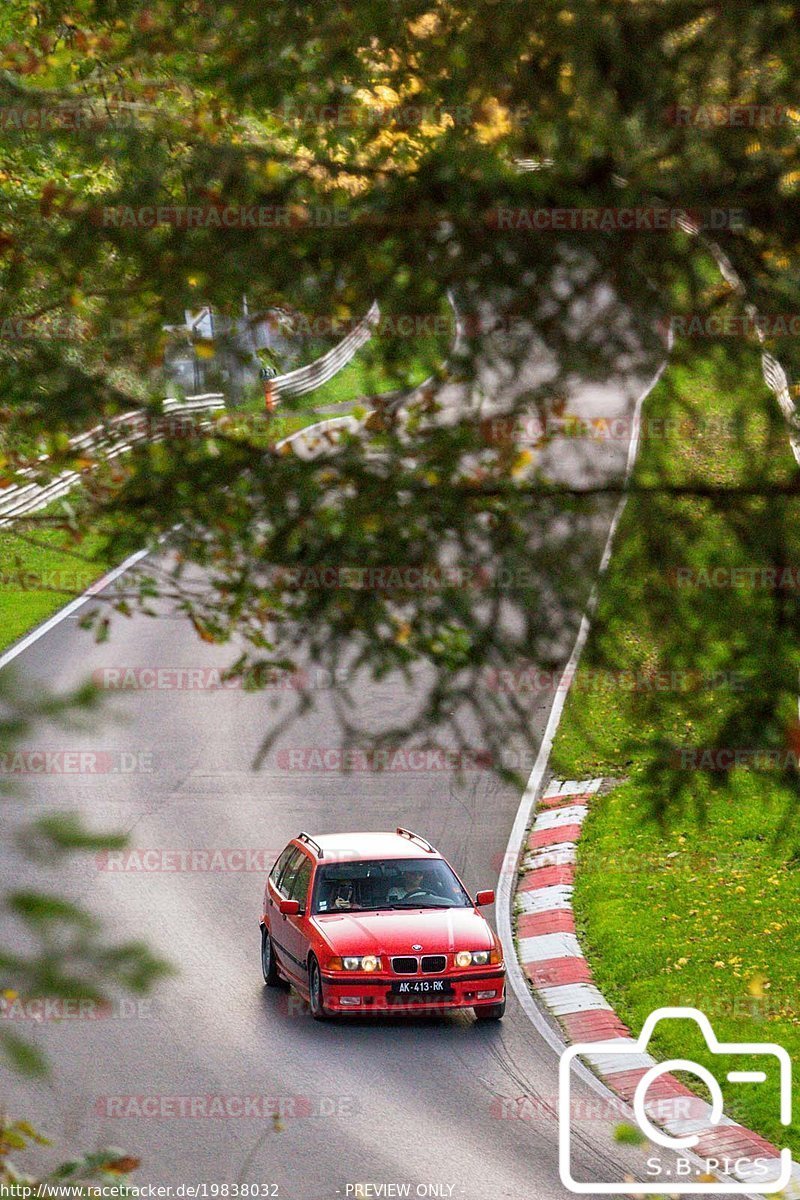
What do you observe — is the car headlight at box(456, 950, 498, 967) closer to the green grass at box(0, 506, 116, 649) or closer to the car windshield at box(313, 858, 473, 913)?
the car windshield at box(313, 858, 473, 913)

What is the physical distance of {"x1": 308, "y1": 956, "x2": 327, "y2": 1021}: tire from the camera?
13500mm

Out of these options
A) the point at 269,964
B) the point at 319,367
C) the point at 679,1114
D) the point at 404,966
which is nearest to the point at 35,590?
the point at 269,964

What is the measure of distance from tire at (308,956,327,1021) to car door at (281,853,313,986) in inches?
2.8

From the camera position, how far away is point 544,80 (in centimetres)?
616

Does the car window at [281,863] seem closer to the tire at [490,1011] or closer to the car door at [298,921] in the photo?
the car door at [298,921]

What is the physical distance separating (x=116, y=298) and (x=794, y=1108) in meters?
8.78

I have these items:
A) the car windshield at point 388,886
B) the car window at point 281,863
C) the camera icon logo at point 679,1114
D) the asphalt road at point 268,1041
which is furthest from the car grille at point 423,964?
the car window at point 281,863

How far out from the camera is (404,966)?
1345 centimetres

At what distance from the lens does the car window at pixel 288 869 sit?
14711 mm

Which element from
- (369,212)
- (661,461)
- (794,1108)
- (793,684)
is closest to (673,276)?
(661,461)

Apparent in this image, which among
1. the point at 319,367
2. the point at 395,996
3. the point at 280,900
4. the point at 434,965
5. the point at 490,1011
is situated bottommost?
the point at 490,1011

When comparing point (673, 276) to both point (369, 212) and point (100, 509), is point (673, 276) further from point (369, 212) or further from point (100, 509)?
point (100, 509)

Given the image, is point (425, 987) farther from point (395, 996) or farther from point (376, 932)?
point (376, 932)

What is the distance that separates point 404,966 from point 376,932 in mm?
409
